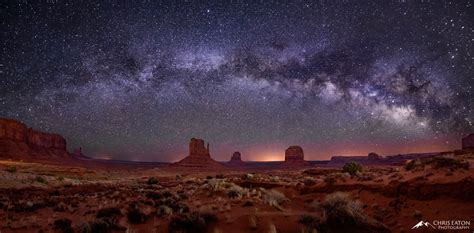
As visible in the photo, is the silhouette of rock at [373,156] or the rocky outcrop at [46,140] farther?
the silhouette of rock at [373,156]

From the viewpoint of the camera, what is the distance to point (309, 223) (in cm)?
957

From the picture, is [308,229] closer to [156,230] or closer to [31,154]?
[156,230]

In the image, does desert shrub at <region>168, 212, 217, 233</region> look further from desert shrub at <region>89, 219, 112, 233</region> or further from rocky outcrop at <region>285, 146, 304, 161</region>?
rocky outcrop at <region>285, 146, 304, 161</region>

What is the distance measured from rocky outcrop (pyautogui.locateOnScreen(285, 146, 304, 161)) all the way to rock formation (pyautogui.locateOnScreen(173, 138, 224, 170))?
35.8 m

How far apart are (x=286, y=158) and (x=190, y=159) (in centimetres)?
4989

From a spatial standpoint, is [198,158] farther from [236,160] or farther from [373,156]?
[373,156]

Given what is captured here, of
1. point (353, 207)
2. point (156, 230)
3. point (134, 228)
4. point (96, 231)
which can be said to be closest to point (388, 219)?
point (353, 207)

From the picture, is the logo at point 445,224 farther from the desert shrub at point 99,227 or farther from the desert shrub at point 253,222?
the desert shrub at point 99,227

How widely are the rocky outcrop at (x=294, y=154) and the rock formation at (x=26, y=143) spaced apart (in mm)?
108980

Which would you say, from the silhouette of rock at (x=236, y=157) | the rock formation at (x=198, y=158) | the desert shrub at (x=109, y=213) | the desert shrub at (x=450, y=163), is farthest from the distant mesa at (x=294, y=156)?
the desert shrub at (x=109, y=213)

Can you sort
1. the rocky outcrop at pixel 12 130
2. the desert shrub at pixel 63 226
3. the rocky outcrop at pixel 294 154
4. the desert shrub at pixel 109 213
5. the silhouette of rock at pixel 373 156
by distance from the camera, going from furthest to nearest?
the rocky outcrop at pixel 294 154 < the silhouette of rock at pixel 373 156 < the rocky outcrop at pixel 12 130 < the desert shrub at pixel 109 213 < the desert shrub at pixel 63 226

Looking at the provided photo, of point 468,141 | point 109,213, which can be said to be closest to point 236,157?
point 468,141

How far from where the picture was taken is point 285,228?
30.9ft

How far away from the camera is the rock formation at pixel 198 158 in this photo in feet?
384
